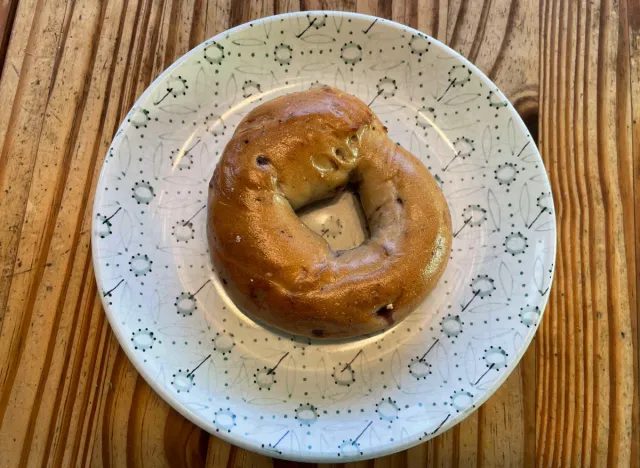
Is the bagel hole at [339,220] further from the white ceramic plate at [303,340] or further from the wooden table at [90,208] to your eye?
the wooden table at [90,208]

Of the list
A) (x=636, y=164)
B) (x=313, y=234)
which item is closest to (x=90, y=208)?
(x=313, y=234)

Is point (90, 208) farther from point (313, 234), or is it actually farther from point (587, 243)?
point (587, 243)

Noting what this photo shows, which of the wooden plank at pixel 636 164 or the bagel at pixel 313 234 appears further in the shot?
the wooden plank at pixel 636 164

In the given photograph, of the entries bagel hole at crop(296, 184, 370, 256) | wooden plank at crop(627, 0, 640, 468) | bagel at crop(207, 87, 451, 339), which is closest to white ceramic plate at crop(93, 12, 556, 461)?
bagel at crop(207, 87, 451, 339)

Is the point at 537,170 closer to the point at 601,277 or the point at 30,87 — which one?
the point at 601,277

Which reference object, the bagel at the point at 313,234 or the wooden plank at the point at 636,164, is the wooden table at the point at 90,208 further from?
the bagel at the point at 313,234

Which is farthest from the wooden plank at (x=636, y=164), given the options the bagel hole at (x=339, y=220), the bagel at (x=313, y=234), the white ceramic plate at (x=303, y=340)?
the bagel hole at (x=339, y=220)
